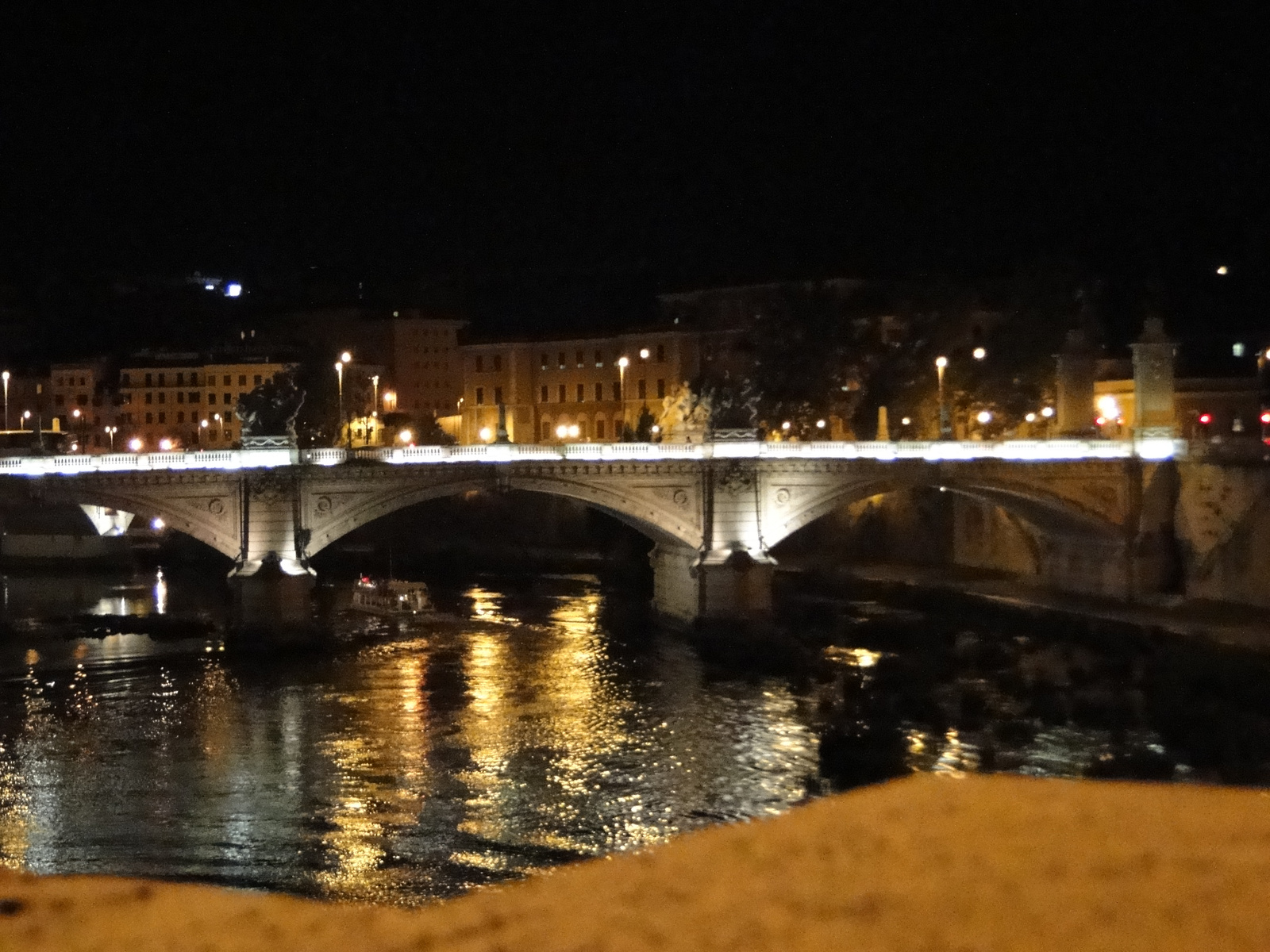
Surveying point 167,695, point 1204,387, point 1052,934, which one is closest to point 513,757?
point 167,695

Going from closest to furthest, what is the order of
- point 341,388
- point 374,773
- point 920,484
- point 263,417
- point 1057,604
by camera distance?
point 374,773 → point 263,417 → point 920,484 → point 1057,604 → point 341,388

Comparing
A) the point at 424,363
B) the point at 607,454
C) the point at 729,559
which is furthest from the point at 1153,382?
the point at 424,363

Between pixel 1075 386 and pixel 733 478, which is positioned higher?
pixel 1075 386

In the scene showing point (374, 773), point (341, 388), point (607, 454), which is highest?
point (341, 388)

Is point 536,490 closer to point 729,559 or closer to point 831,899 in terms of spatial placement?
point 729,559

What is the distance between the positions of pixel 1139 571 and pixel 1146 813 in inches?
1354

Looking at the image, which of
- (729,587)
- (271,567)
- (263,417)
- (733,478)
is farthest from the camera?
(733,478)

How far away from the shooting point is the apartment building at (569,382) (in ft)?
277

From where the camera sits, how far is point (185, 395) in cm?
9188

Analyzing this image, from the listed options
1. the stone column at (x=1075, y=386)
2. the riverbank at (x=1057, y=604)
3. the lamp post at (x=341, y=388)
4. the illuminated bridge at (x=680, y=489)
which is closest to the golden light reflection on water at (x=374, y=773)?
the illuminated bridge at (x=680, y=489)

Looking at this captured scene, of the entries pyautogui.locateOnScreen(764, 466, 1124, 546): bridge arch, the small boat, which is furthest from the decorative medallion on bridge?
the small boat

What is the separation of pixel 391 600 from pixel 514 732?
18.5 metres

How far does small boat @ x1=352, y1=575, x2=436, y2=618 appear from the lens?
1922 inches

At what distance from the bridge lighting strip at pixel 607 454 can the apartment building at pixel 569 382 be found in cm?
3633
